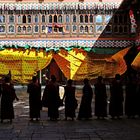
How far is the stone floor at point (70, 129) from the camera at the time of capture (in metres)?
11.0

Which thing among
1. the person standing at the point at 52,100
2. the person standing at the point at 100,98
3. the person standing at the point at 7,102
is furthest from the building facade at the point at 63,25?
the person standing at the point at 7,102

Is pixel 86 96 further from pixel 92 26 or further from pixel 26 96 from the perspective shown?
pixel 92 26

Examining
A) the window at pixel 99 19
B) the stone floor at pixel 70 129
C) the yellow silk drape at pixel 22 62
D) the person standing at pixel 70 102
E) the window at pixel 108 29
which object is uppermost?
the window at pixel 99 19

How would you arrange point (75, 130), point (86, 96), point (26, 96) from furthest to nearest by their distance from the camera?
point (26, 96) → point (86, 96) → point (75, 130)

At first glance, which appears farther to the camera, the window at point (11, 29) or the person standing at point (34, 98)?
the window at point (11, 29)

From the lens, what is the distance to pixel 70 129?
1253 cm

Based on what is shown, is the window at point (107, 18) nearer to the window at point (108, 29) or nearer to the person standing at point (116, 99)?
the window at point (108, 29)

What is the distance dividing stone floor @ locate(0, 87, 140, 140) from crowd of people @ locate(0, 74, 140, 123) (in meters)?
0.26

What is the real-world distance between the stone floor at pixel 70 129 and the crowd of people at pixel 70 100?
0.26m

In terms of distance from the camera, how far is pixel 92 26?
30.3 m

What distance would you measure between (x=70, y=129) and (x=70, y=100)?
8.60 feet

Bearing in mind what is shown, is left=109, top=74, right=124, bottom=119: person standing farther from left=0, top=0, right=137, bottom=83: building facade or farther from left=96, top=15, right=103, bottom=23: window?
left=96, top=15, right=103, bottom=23: window

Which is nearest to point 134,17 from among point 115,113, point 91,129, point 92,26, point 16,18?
point 92,26

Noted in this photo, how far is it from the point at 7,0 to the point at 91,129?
18.6 m
